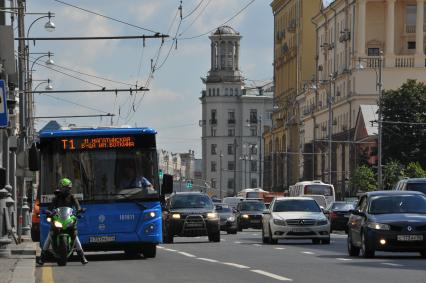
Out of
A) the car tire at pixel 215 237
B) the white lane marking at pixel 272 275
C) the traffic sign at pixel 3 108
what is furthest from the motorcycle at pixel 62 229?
the car tire at pixel 215 237

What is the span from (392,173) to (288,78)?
67.8m

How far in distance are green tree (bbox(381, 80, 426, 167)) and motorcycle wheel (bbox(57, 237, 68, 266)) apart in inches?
3087

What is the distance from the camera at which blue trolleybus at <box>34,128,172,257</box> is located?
29.1 m

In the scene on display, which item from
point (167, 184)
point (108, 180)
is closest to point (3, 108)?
point (108, 180)

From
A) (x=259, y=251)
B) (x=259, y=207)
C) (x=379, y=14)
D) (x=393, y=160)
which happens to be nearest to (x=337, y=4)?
(x=379, y=14)

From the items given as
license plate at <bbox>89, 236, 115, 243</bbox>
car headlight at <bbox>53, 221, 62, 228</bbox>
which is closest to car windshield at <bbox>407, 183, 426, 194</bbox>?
license plate at <bbox>89, 236, 115, 243</bbox>

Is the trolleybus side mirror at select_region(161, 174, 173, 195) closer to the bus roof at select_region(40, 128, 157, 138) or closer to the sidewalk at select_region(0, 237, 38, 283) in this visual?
the bus roof at select_region(40, 128, 157, 138)

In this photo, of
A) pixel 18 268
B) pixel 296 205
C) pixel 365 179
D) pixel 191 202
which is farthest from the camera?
pixel 365 179

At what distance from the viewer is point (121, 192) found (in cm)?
2922

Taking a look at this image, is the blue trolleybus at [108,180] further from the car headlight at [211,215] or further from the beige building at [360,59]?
the beige building at [360,59]

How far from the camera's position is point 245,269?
2355 cm

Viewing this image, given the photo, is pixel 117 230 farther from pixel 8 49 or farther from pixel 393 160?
pixel 393 160

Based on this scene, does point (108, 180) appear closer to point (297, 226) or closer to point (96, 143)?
point (96, 143)

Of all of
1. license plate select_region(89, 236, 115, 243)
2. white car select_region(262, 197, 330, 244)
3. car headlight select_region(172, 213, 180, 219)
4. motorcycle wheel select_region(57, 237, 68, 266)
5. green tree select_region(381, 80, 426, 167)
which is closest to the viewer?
motorcycle wheel select_region(57, 237, 68, 266)
